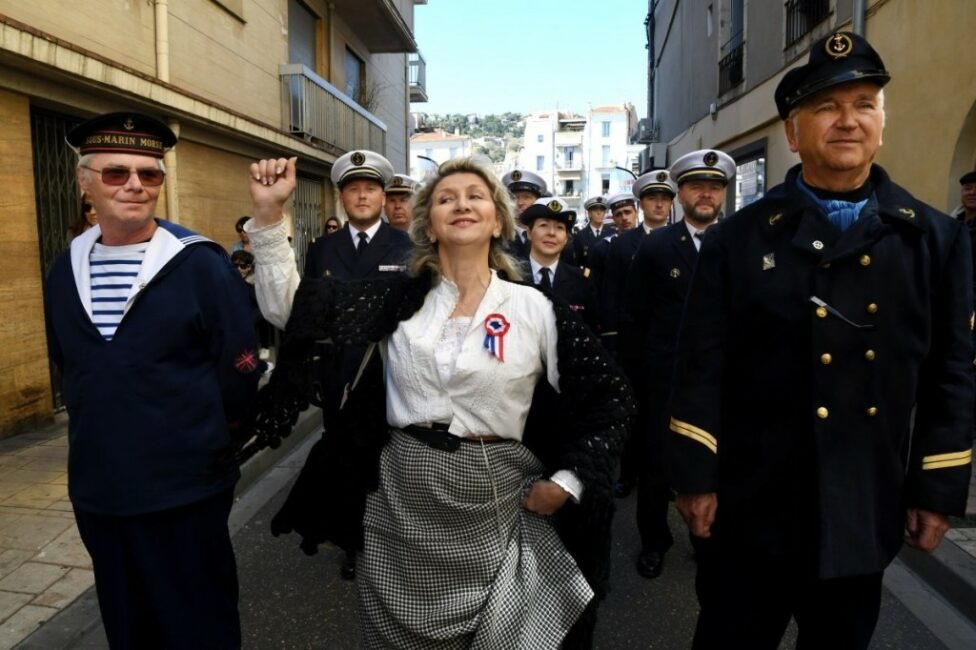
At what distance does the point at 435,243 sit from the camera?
2.56 meters

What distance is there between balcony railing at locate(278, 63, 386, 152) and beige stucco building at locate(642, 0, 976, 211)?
25.9 feet

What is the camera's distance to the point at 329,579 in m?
4.06

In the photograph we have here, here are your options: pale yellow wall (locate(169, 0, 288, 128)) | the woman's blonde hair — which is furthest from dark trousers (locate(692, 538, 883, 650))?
pale yellow wall (locate(169, 0, 288, 128))

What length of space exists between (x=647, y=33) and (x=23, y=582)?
3625cm

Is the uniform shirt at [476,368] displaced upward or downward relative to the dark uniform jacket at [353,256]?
downward

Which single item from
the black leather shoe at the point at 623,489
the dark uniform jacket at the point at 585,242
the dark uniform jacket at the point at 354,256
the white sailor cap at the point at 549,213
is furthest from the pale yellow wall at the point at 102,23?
the black leather shoe at the point at 623,489

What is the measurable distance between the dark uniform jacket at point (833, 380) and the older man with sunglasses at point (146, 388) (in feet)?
4.87

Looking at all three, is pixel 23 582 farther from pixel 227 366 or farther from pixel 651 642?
pixel 651 642

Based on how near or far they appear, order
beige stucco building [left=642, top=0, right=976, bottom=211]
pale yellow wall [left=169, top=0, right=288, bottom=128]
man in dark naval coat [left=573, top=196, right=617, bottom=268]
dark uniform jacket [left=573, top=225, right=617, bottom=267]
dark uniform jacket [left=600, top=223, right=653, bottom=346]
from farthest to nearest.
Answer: man in dark naval coat [left=573, top=196, right=617, bottom=268] < pale yellow wall [left=169, top=0, right=288, bottom=128] < dark uniform jacket [left=573, top=225, right=617, bottom=267] < beige stucco building [left=642, top=0, right=976, bottom=211] < dark uniform jacket [left=600, top=223, right=653, bottom=346]

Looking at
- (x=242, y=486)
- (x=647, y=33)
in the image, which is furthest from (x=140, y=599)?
(x=647, y=33)

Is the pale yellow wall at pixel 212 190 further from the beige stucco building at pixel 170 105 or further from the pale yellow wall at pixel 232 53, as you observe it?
the pale yellow wall at pixel 232 53

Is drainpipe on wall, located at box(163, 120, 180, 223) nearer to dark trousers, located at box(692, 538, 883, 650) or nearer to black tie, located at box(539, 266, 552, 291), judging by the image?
black tie, located at box(539, 266, 552, 291)

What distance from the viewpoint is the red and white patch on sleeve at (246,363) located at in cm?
247

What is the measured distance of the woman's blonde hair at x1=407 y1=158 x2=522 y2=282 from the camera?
249 centimetres
